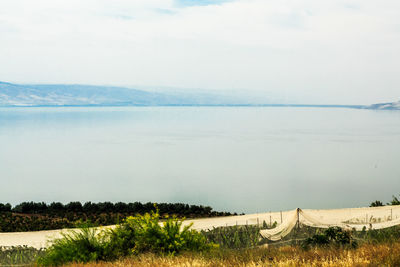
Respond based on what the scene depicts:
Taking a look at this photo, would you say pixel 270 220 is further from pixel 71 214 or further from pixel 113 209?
pixel 71 214

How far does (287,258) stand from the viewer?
6523 millimetres

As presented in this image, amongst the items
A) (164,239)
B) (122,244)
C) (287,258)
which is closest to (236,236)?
(164,239)

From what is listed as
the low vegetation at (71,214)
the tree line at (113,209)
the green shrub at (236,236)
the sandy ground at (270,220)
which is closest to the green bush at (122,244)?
the green shrub at (236,236)

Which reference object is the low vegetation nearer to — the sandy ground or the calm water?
the sandy ground

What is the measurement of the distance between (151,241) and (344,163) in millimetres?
32819

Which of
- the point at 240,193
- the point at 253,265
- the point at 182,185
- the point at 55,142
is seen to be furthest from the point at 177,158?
the point at 253,265

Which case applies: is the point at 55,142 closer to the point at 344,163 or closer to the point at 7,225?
the point at 344,163

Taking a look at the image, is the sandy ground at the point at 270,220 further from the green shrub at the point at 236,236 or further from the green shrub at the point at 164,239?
the green shrub at the point at 164,239

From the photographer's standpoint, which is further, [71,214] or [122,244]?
[71,214]

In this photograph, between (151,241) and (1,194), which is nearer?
(151,241)

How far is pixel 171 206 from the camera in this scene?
1752cm


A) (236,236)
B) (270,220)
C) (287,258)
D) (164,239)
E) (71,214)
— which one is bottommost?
(71,214)

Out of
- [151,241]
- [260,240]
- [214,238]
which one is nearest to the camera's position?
[151,241]

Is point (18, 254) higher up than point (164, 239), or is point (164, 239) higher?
point (164, 239)
